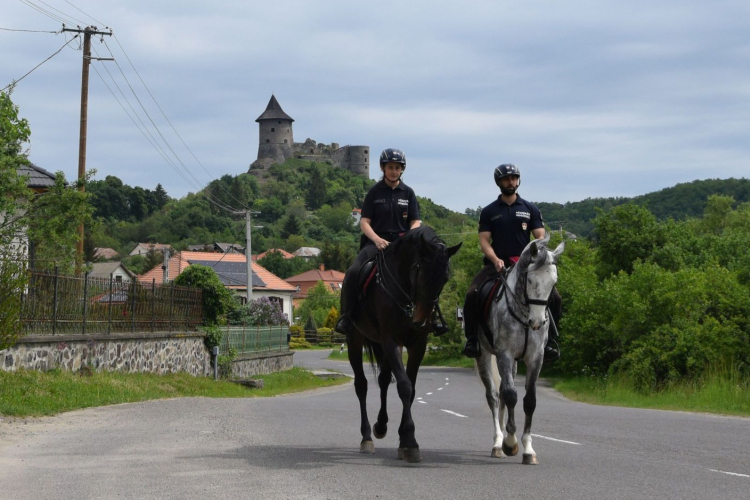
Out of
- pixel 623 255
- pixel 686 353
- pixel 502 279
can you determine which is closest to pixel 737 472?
pixel 502 279

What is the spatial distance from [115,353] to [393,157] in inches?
612

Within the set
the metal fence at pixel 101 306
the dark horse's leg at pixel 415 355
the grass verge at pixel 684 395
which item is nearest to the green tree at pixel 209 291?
the metal fence at pixel 101 306

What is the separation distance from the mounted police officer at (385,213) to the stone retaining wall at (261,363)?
24.4 m

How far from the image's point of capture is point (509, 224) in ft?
33.3

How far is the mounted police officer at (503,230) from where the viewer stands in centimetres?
1002

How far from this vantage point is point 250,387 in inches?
1254

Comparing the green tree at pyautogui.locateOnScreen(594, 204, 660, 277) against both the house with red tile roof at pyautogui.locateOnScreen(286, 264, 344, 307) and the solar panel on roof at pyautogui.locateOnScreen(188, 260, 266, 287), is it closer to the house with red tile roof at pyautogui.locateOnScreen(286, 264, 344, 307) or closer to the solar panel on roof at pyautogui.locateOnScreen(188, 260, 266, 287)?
the solar panel on roof at pyautogui.locateOnScreen(188, 260, 266, 287)

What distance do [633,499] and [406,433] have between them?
Result: 2.58 metres

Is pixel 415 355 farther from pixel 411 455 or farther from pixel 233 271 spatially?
pixel 233 271

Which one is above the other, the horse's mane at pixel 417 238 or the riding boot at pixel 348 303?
the horse's mane at pixel 417 238

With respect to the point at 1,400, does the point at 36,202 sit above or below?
above

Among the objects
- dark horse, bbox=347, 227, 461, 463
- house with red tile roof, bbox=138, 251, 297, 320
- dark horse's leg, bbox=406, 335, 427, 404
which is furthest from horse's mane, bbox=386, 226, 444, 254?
house with red tile roof, bbox=138, 251, 297, 320

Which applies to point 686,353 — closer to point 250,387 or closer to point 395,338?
point 250,387

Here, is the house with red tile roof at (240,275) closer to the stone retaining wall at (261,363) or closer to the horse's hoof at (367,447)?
the stone retaining wall at (261,363)
